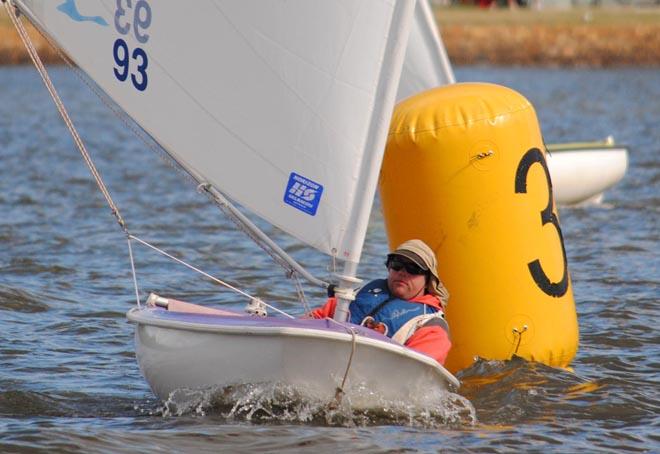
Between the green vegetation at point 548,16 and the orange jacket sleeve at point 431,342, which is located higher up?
the green vegetation at point 548,16

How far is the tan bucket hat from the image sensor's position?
276 inches

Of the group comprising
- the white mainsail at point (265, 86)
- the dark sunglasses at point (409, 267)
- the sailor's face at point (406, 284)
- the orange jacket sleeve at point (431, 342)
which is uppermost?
the white mainsail at point (265, 86)

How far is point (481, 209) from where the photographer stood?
7648 millimetres

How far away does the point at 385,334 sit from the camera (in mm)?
6918

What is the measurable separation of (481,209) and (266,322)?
69.2 inches

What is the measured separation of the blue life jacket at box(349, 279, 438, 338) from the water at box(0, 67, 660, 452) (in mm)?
465

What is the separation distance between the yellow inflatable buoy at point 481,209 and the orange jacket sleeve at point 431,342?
0.87 metres

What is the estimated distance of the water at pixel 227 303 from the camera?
21.8 feet

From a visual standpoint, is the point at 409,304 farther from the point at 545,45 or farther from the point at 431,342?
the point at 545,45

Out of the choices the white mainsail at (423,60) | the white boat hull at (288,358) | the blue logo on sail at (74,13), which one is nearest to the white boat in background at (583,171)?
the white mainsail at (423,60)

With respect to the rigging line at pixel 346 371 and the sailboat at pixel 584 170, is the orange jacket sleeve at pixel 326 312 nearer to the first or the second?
the rigging line at pixel 346 371

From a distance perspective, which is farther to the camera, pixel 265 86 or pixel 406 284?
pixel 406 284

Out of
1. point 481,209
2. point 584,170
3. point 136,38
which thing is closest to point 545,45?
point 584,170

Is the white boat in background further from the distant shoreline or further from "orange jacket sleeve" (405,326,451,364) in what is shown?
the distant shoreline
